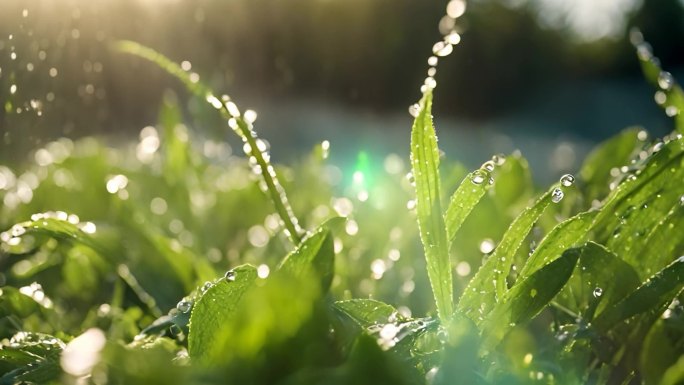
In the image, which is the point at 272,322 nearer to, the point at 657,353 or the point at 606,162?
the point at 657,353

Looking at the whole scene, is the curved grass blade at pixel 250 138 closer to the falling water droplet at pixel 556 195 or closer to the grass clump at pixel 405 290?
the grass clump at pixel 405 290

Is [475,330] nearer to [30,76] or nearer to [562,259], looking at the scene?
[562,259]

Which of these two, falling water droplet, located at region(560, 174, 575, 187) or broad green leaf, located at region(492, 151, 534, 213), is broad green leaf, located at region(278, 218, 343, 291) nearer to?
falling water droplet, located at region(560, 174, 575, 187)

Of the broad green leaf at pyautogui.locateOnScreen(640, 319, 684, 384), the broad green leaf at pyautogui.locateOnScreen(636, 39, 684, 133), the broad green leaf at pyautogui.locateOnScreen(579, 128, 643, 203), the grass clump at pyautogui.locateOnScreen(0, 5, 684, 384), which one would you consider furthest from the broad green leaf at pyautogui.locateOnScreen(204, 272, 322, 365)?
the broad green leaf at pyautogui.locateOnScreen(579, 128, 643, 203)

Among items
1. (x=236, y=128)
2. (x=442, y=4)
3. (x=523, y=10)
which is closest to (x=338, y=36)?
(x=442, y=4)

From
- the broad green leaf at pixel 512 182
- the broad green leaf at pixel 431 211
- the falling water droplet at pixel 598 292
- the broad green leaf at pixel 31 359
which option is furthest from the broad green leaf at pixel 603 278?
the broad green leaf at pixel 512 182

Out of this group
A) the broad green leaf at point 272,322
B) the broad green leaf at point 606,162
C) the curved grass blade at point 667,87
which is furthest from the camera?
the broad green leaf at point 606,162
